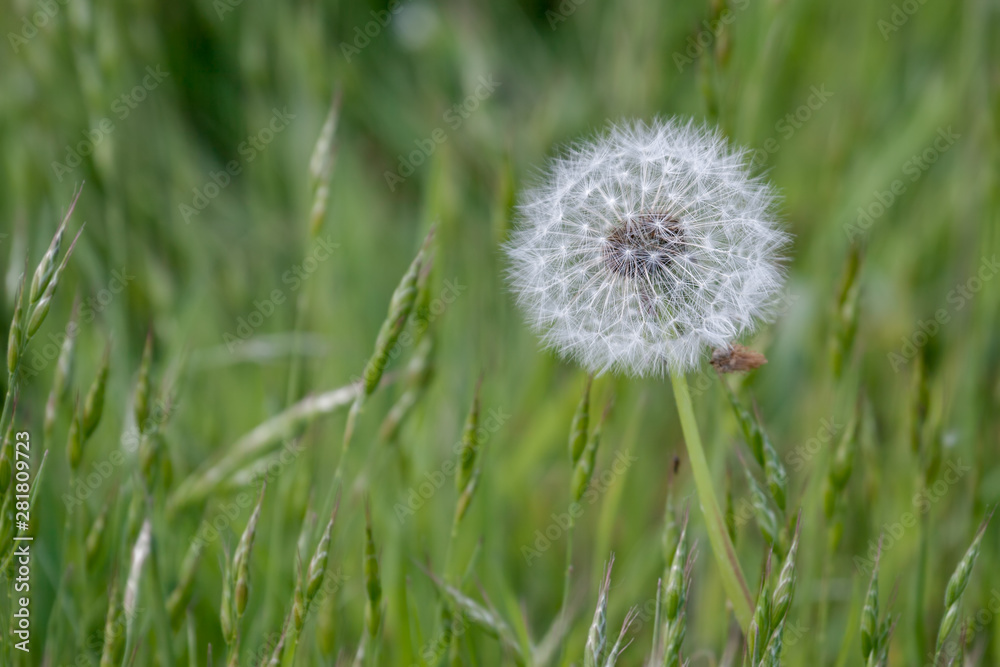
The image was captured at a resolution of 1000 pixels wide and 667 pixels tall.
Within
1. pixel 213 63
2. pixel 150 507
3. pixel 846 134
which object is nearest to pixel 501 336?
pixel 150 507

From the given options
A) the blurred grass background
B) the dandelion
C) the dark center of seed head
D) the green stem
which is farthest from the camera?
the blurred grass background

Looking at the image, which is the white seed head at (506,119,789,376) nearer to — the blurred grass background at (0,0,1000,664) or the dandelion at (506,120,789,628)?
the dandelion at (506,120,789,628)

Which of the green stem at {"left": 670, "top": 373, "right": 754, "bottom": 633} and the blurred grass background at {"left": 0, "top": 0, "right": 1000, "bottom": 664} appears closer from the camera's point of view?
the green stem at {"left": 670, "top": 373, "right": 754, "bottom": 633}

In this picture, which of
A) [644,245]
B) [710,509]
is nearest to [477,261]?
[644,245]

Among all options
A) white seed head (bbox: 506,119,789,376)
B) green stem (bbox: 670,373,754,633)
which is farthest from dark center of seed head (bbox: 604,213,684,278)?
green stem (bbox: 670,373,754,633)

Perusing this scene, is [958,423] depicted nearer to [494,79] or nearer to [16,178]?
[494,79]

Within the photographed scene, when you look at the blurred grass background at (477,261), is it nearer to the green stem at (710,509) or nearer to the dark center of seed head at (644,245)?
the green stem at (710,509)

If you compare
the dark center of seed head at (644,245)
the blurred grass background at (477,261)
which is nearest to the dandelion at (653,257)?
the dark center of seed head at (644,245)

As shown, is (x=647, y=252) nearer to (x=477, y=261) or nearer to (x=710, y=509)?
(x=710, y=509)
